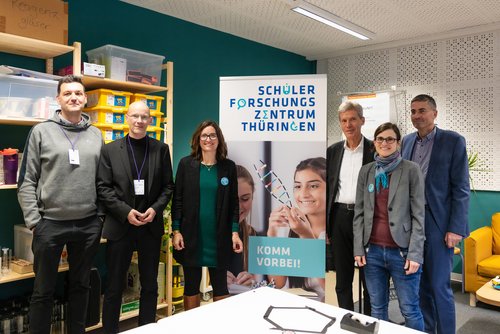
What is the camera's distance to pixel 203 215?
8.49ft

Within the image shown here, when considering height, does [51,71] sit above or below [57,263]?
above

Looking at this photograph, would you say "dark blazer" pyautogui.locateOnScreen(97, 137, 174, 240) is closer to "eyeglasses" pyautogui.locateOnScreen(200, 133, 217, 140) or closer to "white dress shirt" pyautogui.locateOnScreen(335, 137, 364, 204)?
"eyeglasses" pyautogui.locateOnScreen(200, 133, 217, 140)

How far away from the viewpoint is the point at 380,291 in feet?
7.61

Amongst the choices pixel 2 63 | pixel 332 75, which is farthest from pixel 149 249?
pixel 332 75

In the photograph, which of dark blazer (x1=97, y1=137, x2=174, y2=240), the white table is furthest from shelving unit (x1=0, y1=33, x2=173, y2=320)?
the white table

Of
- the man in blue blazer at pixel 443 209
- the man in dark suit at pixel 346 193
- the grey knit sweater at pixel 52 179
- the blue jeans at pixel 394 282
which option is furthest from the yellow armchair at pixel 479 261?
the grey knit sweater at pixel 52 179

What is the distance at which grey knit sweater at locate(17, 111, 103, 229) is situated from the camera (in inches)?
89.7

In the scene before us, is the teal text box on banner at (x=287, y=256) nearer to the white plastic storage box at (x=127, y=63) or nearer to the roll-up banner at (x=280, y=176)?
the roll-up banner at (x=280, y=176)

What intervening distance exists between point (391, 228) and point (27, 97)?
97.8 inches

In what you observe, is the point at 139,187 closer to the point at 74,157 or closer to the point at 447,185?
the point at 74,157

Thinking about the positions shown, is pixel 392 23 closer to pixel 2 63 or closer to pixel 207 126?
pixel 207 126

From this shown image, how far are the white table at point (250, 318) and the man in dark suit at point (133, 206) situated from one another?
107cm

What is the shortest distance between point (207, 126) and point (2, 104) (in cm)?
133

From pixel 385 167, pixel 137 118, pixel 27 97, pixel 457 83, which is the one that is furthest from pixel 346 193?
pixel 457 83
